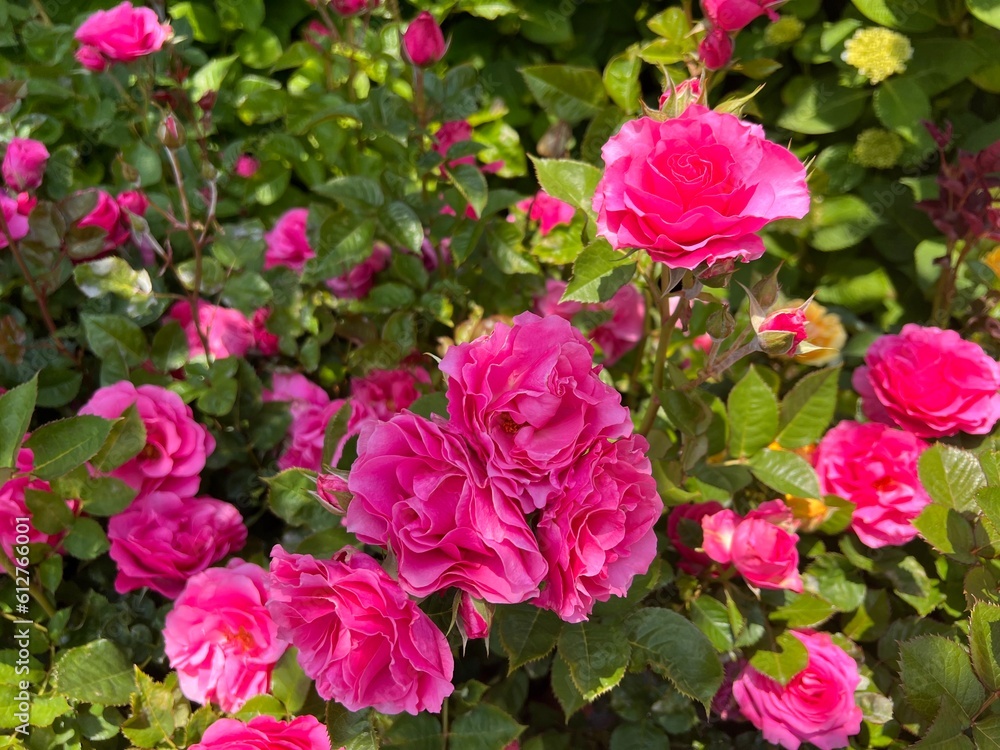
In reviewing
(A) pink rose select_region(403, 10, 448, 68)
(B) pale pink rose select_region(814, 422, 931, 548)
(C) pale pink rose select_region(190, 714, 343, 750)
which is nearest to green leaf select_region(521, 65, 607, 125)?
(A) pink rose select_region(403, 10, 448, 68)

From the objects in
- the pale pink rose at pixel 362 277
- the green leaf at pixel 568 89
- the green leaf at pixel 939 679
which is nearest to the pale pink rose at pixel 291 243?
the pale pink rose at pixel 362 277

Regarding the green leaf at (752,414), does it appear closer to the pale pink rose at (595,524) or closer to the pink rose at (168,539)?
the pale pink rose at (595,524)

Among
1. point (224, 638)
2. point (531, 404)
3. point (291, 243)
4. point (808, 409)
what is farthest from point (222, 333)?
point (808, 409)

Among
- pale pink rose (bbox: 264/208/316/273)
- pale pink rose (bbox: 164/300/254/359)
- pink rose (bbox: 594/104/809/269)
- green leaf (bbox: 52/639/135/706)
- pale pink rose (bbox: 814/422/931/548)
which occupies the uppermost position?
pink rose (bbox: 594/104/809/269)

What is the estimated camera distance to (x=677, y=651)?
892mm

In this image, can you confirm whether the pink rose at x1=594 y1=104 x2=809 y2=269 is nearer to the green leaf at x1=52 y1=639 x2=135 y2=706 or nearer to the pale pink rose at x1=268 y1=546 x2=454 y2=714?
the pale pink rose at x1=268 y1=546 x2=454 y2=714

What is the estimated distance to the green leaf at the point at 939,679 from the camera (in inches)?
33.3

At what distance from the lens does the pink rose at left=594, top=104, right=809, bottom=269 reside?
2.37 ft

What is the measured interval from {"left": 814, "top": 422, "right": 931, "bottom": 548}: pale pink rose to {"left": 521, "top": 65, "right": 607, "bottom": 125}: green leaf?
678mm

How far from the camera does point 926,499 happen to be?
3.57 ft

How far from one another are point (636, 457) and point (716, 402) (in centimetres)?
45

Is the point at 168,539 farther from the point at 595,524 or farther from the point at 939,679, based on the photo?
the point at 939,679

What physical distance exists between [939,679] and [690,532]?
324mm

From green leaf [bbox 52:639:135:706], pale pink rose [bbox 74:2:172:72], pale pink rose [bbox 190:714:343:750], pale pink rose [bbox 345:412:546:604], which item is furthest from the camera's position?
pale pink rose [bbox 74:2:172:72]
